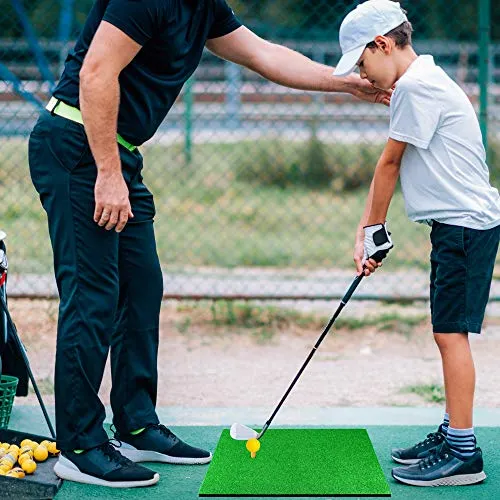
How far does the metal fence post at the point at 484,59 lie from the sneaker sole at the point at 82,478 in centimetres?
352

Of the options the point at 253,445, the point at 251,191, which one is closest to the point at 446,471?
the point at 253,445

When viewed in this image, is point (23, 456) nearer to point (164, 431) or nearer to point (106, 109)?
Answer: point (164, 431)

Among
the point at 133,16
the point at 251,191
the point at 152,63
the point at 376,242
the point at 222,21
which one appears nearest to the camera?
the point at 133,16

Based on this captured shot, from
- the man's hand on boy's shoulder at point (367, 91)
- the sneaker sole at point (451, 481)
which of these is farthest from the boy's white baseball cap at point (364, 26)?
the sneaker sole at point (451, 481)

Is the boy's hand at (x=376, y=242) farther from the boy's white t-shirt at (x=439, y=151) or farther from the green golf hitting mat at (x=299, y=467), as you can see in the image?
the green golf hitting mat at (x=299, y=467)

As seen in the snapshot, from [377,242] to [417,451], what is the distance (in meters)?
0.85

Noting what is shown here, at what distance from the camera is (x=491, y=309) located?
23.5 feet

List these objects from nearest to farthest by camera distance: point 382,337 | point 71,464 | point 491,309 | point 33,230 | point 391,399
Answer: point 71,464
point 391,399
point 382,337
point 491,309
point 33,230

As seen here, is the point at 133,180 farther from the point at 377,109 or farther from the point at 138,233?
the point at 377,109

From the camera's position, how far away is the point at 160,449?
4199 mm

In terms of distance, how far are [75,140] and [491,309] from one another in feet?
13.3

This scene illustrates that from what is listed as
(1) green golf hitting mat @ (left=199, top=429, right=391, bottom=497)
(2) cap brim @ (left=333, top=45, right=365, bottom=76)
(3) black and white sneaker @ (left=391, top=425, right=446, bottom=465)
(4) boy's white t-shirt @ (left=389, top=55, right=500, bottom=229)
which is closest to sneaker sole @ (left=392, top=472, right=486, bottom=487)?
(1) green golf hitting mat @ (left=199, top=429, right=391, bottom=497)

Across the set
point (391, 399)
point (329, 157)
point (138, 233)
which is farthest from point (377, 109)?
point (138, 233)

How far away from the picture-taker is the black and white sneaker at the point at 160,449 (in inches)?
165
